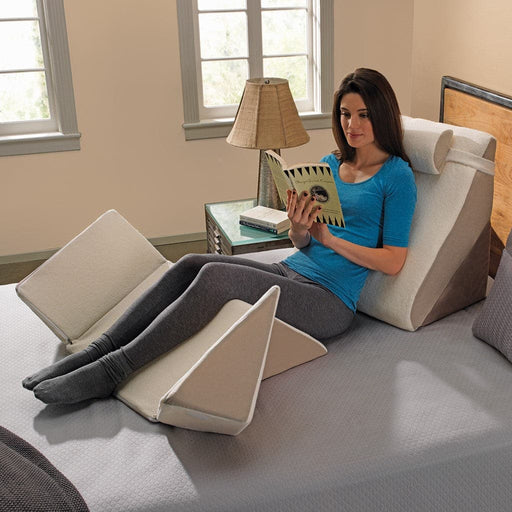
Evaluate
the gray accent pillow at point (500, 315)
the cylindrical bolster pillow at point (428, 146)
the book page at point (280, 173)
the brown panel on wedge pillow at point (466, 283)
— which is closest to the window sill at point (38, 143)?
the book page at point (280, 173)

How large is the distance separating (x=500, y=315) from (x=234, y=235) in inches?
49.8

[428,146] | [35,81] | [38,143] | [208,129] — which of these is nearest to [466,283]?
[428,146]

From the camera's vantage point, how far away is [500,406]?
1.87 meters

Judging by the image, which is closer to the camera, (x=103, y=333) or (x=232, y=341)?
(x=232, y=341)

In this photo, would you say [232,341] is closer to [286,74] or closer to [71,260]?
[71,260]

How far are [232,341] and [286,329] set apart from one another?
1.05ft

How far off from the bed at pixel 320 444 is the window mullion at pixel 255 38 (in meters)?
2.65

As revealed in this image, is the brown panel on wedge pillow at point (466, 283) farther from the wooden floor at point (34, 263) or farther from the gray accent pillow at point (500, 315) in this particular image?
the wooden floor at point (34, 263)

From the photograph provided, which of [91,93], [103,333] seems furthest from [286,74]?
[103,333]

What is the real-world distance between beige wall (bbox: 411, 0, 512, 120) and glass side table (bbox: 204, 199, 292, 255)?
876 mm

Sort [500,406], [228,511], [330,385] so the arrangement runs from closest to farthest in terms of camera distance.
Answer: [228,511]
[500,406]
[330,385]

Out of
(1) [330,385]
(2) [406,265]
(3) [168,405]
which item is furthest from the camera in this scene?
(2) [406,265]

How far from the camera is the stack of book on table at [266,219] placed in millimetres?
3014

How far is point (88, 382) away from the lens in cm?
193
